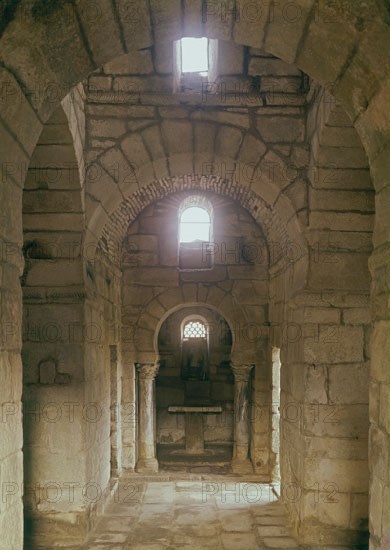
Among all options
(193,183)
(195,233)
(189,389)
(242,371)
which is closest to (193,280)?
(195,233)

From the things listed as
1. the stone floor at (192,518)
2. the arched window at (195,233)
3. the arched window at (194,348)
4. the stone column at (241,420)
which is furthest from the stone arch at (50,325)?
the arched window at (194,348)

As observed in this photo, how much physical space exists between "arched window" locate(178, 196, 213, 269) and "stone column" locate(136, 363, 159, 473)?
183 centimetres

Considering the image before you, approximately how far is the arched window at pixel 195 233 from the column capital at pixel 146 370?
67.1 inches

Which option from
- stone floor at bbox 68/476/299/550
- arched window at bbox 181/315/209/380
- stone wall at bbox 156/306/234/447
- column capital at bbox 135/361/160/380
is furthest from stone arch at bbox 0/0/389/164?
arched window at bbox 181/315/209/380

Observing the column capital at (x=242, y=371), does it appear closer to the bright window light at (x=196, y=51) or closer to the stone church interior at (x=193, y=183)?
the stone church interior at (x=193, y=183)

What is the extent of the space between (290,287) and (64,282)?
8.12 feet

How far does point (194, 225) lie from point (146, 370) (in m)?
2.57

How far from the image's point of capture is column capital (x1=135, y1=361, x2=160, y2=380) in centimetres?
802

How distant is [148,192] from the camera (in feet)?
24.3

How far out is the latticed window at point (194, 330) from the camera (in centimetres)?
975

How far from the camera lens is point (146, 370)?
8062 millimetres

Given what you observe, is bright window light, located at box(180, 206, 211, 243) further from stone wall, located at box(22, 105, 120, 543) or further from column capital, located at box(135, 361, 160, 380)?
stone wall, located at box(22, 105, 120, 543)

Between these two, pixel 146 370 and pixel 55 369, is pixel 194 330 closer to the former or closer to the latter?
pixel 146 370

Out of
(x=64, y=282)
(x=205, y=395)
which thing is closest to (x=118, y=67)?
(x=64, y=282)
